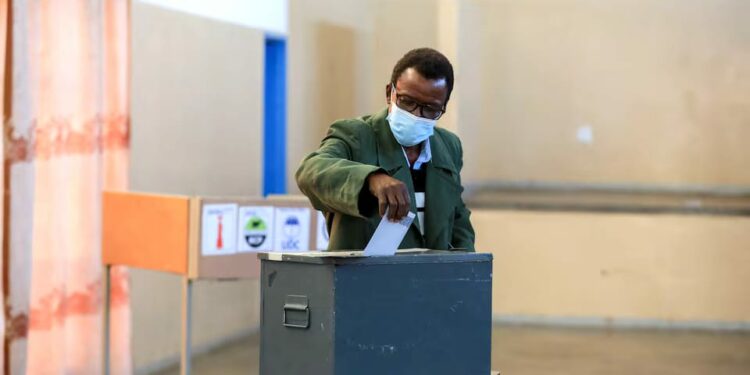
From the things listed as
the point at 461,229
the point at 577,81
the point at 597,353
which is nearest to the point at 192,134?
the point at 597,353

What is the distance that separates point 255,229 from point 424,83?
7.88 feet

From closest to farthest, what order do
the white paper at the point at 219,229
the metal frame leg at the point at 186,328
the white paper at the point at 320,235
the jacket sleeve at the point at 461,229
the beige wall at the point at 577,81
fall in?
the jacket sleeve at the point at 461,229
the white paper at the point at 219,229
the metal frame leg at the point at 186,328
the white paper at the point at 320,235
the beige wall at the point at 577,81

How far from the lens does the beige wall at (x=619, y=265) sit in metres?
7.11

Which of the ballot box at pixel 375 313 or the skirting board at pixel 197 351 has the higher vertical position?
the ballot box at pixel 375 313

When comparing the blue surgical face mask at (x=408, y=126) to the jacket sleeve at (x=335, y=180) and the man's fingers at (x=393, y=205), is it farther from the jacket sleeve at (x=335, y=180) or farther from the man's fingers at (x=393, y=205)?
the man's fingers at (x=393, y=205)

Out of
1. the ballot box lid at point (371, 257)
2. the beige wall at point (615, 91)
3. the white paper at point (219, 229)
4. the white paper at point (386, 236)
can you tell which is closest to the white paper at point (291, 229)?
the white paper at point (219, 229)

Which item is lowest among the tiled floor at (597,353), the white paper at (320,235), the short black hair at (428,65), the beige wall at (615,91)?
the tiled floor at (597,353)

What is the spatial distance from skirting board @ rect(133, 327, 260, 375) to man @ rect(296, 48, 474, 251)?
3.44 m

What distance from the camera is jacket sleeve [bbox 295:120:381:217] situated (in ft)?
6.34

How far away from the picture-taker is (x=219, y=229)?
4.26m

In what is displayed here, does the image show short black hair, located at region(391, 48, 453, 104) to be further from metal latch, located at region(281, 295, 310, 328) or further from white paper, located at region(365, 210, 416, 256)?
metal latch, located at region(281, 295, 310, 328)

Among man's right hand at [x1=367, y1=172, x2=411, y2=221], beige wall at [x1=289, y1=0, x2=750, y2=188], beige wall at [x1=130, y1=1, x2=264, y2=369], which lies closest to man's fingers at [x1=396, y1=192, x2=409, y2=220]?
man's right hand at [x1=367, y1=172, x2=411, y2=221]

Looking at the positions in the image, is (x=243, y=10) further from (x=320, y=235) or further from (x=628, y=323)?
(x=628, y=323)

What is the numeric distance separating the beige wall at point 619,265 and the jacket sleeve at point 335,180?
5.29 m
